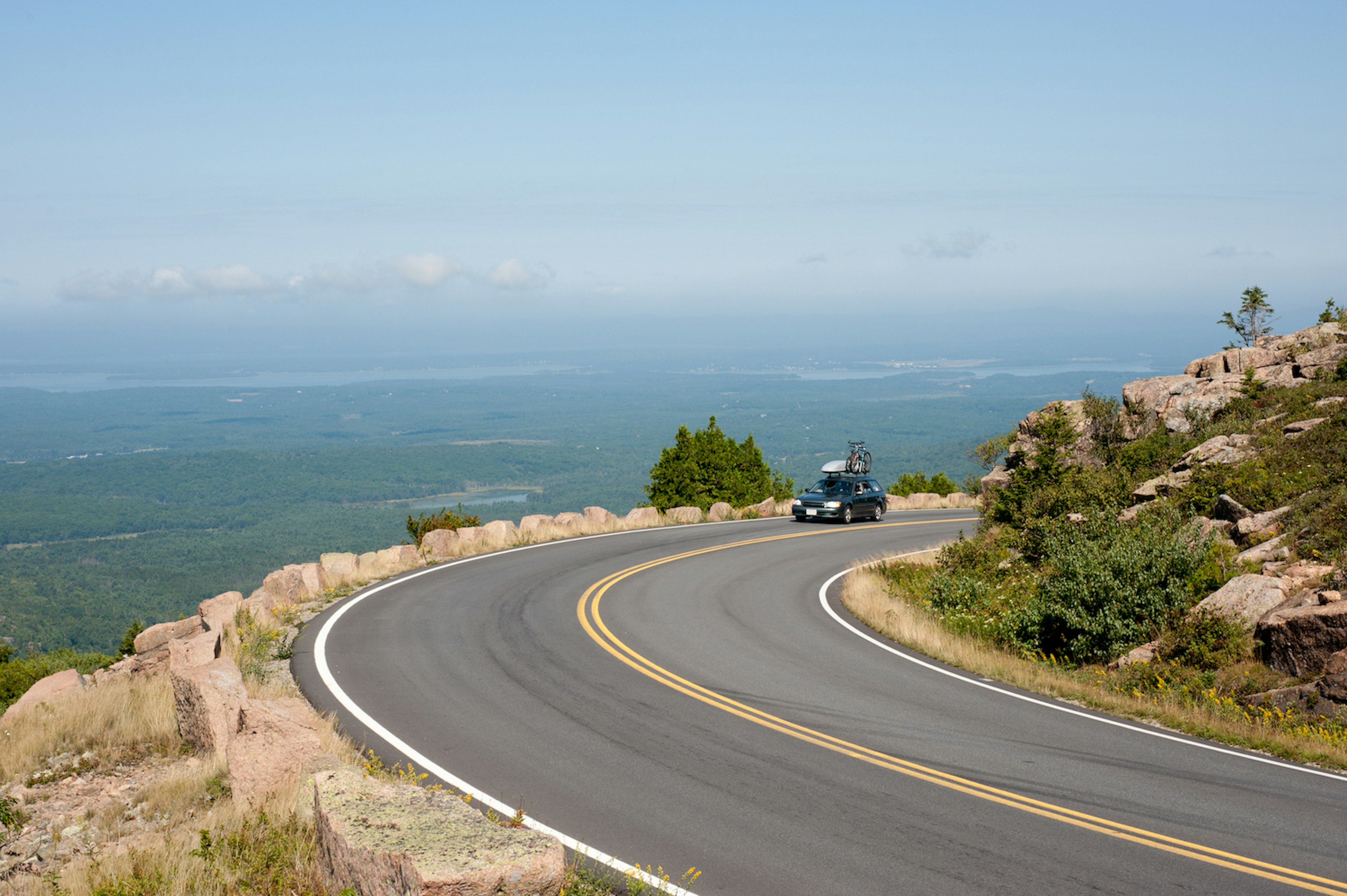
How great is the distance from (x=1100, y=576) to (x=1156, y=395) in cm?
1328

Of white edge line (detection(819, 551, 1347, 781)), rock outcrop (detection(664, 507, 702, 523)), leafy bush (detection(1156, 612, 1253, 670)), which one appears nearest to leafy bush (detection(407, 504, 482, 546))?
rock outcrop (detection(664, 507, 702, 523))

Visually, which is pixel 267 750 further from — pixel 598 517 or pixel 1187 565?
pixel 598 517

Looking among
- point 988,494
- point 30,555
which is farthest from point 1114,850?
point 30,555

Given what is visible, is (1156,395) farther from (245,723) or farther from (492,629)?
(245,723)

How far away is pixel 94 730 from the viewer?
35.1 feet

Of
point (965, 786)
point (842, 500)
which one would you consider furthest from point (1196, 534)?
point (842, 500)

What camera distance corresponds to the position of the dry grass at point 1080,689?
9.77 metres

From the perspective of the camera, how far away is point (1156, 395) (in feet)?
83.0

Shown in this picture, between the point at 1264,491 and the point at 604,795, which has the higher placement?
the point at 1264,491

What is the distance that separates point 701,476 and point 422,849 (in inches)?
1499

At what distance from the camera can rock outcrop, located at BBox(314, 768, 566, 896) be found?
16.9ft

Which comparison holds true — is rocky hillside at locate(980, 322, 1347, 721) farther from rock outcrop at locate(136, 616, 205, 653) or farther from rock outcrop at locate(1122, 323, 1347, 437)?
rock outcrop at locate(136, 616, 205, 653)

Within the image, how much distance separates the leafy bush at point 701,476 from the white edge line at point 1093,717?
82.3 feet

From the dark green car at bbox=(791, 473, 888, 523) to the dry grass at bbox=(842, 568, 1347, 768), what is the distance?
12.7 metres
